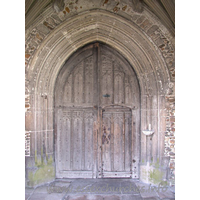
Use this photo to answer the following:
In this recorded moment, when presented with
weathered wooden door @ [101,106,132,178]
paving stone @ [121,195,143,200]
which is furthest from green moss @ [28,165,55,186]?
paving stone @ [121,195,143,200]

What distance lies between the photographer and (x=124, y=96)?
455 cm

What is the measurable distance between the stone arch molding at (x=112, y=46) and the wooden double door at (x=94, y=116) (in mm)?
255

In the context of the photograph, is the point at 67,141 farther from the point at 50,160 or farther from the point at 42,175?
the point at 42,175

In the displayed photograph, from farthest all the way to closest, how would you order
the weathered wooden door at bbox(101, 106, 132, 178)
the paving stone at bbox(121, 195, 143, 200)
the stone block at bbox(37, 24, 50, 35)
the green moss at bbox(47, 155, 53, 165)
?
the weathered wooden door at bbox(101, 106, 132, 178) < the green moss at bbox(47, 155, 53, 165) < the stone block at bbox(37, 24, 50, 35) < the paving stone at bbox(121, 195, 143, 200)

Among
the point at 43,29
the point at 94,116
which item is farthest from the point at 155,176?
the point at 43,29

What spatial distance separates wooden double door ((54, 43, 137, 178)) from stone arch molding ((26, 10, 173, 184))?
0.25 meters

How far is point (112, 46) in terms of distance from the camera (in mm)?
4406

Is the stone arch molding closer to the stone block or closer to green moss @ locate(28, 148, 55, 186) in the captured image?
the stone block

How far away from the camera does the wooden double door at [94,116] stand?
4.55 metres

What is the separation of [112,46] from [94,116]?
1.76 m

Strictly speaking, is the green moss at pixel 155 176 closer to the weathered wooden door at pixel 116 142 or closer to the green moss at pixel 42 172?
the weathered wooden door at pixel 116 142

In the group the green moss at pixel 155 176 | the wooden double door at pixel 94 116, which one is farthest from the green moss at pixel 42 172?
the green moss at pixel 155 176

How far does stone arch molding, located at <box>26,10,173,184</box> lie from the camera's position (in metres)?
4.08

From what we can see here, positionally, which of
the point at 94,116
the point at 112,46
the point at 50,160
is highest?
the point at 112,46
